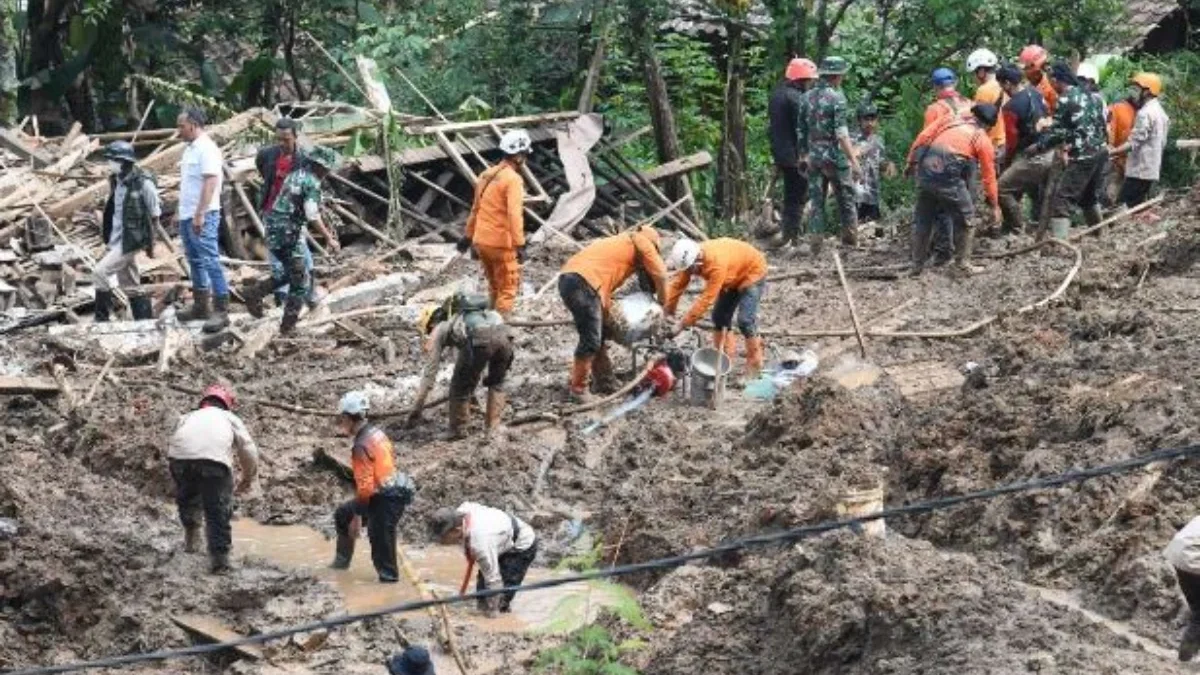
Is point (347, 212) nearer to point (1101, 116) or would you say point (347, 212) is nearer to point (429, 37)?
point (429, 37)

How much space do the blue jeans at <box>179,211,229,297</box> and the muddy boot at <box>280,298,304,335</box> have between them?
542mm

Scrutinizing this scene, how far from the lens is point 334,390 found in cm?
1719

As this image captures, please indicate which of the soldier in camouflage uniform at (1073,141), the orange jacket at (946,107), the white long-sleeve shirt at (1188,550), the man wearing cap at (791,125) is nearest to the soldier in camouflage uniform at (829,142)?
the man wearing cap at (791,125)

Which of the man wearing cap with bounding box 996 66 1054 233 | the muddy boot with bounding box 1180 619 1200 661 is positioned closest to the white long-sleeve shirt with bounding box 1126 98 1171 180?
the man wearing cap with bounding box 996 66 1054 233

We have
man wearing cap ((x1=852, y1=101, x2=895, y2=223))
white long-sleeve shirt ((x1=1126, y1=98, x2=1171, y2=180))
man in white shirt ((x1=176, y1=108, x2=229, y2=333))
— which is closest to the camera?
man in white shirt ((x1=176, y1=108, x2=229, y2=333))

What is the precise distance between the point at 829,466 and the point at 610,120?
41.3 ft

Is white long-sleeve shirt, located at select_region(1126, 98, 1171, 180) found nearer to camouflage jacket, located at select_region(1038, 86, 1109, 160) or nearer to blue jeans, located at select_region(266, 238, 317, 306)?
camouflage jacket, located at select_region(1038, 86, 1109, 160)

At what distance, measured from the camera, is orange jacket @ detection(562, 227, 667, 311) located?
15914 millimetres

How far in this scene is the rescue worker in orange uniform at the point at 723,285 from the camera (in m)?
15.8

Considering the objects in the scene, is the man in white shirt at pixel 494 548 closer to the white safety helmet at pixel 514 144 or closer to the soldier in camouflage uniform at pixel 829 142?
the white safety helmet at pixel 514 144

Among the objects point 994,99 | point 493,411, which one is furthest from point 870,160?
point 493,411

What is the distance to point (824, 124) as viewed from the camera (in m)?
20.2

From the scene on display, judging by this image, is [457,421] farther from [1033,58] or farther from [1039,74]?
[1039,74]

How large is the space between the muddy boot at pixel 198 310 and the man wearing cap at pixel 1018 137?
7468 millimetres
